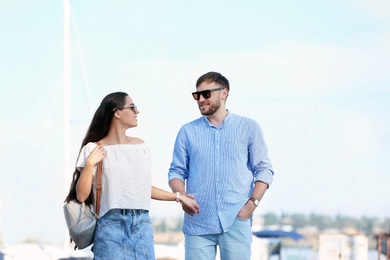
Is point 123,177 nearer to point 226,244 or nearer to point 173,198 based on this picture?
point 173,198

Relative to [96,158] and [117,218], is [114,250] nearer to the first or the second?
[117,218]

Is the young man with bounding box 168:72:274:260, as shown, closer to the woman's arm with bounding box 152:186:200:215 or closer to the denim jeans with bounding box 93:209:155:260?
the woman's arm with bounding box 152:186:200:215

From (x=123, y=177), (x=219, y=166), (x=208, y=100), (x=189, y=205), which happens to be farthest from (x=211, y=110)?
(x=123, y=177)

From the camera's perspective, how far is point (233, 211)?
5258 millimetres

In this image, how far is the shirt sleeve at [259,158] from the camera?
210 inches

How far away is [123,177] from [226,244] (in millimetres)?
975

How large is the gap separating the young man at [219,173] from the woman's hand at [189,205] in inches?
0.8

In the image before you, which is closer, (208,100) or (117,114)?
(117,114)

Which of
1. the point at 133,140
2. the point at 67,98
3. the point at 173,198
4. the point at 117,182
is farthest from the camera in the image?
the point at 67,98

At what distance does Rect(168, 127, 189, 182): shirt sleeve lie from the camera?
534cm

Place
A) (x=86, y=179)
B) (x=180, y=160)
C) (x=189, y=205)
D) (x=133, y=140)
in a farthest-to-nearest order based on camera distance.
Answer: (x=180, y=160) < (x=189, y=205) < (x=133, y=140) < (x=86, y=179)

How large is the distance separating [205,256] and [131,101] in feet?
3.55

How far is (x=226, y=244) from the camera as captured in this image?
17.2 ft

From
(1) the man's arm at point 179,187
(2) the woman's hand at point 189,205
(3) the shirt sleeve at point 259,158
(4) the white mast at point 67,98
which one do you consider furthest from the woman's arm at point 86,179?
(4) the white mast at point 67,98
